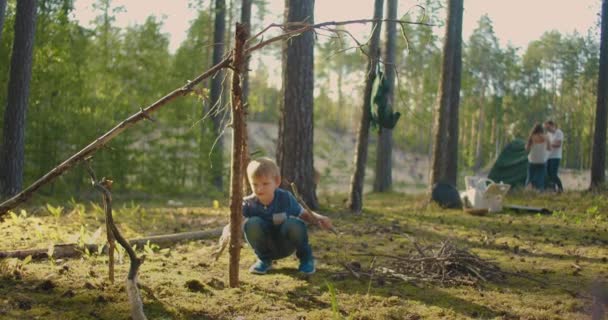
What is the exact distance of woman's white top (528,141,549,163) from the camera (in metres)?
14.0

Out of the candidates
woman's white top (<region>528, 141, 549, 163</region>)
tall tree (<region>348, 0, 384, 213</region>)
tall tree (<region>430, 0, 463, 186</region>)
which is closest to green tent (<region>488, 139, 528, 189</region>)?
woman's white top (<region>528, 141, 549, 163</region>)

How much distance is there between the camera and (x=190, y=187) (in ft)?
55.4

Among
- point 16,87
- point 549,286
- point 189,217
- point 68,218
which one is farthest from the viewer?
point 16,87

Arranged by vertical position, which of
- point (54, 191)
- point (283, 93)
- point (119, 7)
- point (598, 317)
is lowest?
point (54, 191)

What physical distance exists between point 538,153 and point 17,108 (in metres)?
11.3

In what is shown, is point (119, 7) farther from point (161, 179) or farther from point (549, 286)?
point (549, 286)

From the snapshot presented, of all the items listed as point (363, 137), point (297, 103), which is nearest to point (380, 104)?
point (363, 137)

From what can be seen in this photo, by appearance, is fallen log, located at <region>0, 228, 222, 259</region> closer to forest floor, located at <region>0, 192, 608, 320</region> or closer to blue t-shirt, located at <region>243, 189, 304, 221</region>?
forest floor, located at <region>0, 192, 608, 320</region>

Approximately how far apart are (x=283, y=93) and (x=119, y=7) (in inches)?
739

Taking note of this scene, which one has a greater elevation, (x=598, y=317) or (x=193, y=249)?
(x=598, y=317)

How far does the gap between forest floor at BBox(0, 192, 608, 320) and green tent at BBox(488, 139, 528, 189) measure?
27.1 feet

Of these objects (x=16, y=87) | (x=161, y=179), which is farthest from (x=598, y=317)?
(x=161, y=179)

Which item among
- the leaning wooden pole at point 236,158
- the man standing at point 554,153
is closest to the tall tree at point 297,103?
the leaning wooden pole at point 236,158

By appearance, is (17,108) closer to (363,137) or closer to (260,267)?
(363,137)
